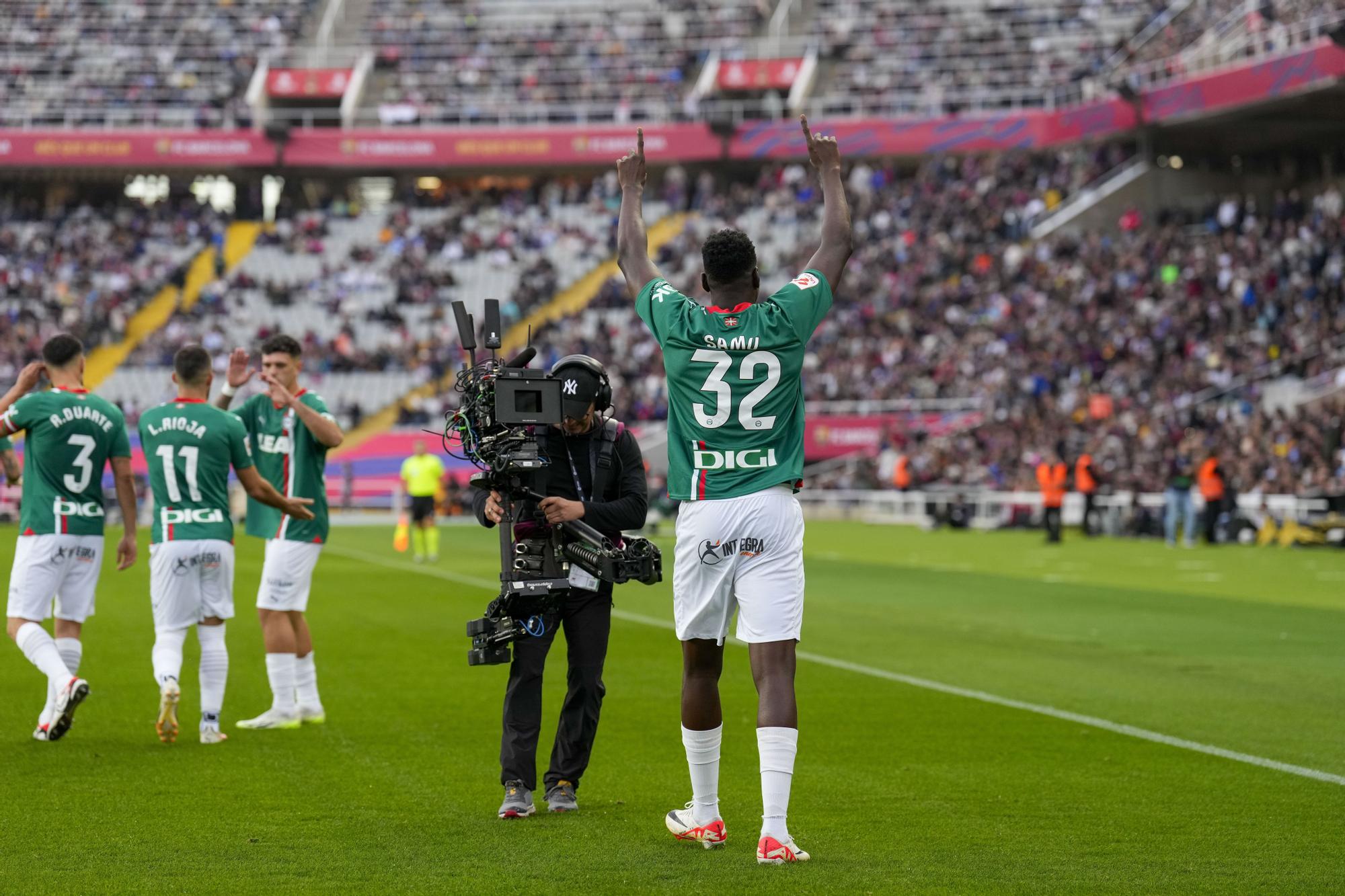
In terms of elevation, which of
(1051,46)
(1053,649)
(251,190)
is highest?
(1051,46)

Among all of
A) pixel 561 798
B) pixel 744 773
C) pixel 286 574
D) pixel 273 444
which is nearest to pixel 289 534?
pixel 286 574

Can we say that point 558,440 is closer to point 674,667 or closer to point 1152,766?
point 1152,766

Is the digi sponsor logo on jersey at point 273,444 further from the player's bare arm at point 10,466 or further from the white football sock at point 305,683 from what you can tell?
the player's bare arm at point 10,466

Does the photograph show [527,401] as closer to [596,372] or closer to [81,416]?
[596,372]

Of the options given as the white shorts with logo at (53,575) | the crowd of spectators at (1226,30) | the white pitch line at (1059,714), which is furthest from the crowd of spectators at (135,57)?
the white shorts with logo at (53,575)

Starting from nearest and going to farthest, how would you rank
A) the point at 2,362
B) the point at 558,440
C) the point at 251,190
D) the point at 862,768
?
1. the point at 558,440
2. the point at 862,768
3. the point at 2,362
4. the point at 251,190

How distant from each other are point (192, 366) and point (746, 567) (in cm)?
440

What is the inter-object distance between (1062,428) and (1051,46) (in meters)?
21.7

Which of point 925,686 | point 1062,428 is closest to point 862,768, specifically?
point 925,686

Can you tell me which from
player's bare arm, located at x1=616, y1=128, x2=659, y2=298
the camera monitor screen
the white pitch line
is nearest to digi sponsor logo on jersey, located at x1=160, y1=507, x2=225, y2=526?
the camera monitor screen

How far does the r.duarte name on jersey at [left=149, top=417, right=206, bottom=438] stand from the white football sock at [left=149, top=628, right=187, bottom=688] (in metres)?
1.14

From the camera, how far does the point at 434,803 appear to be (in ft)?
26.1

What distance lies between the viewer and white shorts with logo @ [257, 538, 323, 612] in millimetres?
10719

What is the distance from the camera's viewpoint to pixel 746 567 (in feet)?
22.0
